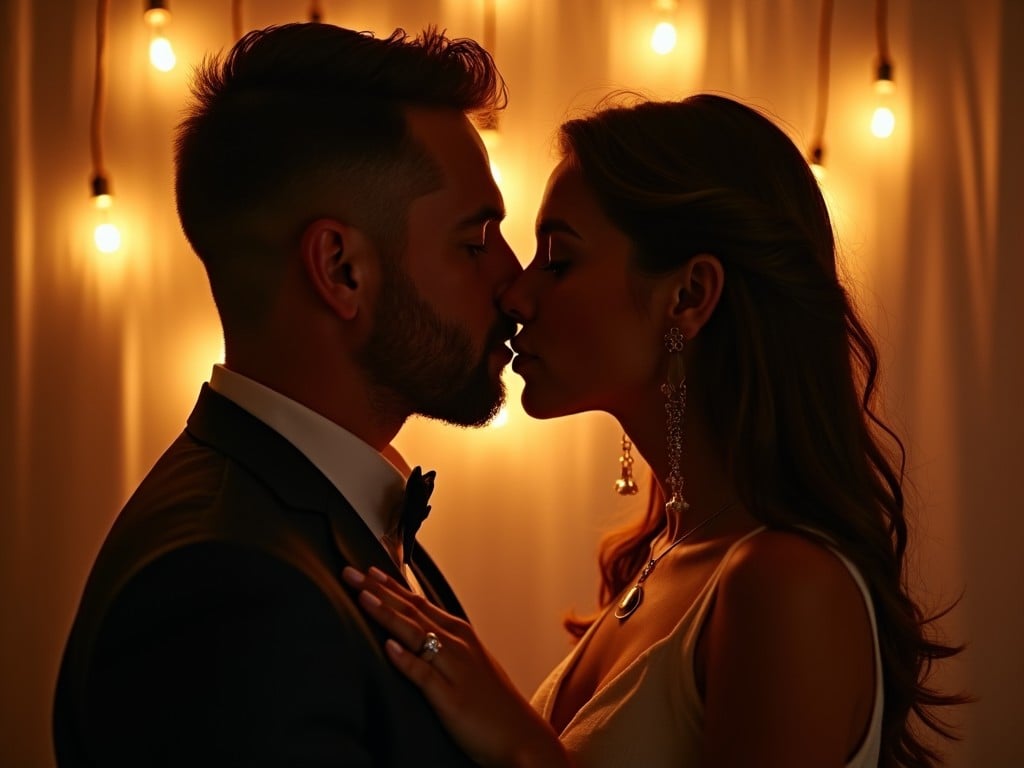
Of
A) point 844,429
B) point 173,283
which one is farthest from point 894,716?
point 173,283

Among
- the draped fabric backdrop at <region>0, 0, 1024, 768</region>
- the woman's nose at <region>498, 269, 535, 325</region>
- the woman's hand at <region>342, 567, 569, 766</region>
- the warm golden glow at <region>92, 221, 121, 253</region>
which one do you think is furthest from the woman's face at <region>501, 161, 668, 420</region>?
the warm golden glow at <region>92, 221, 121, 253</region>

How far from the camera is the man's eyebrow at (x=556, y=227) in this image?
5.08 feet

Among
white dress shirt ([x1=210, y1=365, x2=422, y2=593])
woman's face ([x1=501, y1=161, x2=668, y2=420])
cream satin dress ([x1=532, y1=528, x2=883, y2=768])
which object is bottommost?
cream satin dress ([x1=532, y1=528, x2=883, y2=768])

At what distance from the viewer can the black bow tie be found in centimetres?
131

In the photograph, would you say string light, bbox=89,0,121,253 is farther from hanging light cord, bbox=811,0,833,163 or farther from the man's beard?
hanging light cord, bbox=811,0,833,163

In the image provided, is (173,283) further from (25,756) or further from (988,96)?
(988,96)

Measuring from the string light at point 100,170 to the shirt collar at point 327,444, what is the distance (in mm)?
917

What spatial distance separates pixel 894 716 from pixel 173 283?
4.75 ft

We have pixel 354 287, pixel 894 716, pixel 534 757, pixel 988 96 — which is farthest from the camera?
pixel 988 96

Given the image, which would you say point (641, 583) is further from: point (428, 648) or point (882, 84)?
point (882, 84)

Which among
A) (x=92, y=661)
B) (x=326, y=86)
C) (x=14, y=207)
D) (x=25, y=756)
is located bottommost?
(x=25, y=756)

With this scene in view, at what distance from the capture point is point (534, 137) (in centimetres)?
222

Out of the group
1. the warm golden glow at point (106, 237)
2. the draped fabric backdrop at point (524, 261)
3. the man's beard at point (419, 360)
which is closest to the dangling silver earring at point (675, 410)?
the man's beard at point (419, 360)

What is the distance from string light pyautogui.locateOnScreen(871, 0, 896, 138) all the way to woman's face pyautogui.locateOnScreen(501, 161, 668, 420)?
90 centimetres
